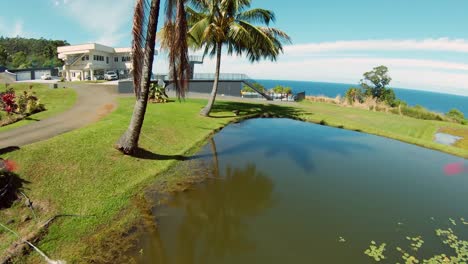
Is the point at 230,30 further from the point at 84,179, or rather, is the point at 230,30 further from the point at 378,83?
the point at 378,83

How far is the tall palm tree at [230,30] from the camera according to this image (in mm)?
19828

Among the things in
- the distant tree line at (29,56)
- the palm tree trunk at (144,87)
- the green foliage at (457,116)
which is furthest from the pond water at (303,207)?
the distant tree line at (29,56)

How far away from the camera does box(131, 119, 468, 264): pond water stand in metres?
6.84

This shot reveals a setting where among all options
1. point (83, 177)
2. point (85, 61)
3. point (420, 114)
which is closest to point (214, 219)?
point (83, 177)

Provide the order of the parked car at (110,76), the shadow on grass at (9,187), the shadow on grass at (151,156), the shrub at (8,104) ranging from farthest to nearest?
the parked car at (110,76), the shrub at (8,104), the shadow on grass at (151,156), the shadow on grass at (9,187)

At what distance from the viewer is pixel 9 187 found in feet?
25.4

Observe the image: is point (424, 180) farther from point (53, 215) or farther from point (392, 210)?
point (53, 215)

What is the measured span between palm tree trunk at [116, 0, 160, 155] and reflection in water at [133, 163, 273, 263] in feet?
12.0

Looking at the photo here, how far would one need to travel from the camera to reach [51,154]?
10148 millimetres

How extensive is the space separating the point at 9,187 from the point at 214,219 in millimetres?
5681

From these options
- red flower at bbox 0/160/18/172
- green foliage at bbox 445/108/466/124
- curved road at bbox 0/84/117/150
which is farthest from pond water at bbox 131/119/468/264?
green foliage at bbox 445/108/466/124

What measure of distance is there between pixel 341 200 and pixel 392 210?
160cm

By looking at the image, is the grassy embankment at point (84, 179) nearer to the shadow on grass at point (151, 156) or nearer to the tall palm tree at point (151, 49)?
the shadow on grass at point (151, 156)

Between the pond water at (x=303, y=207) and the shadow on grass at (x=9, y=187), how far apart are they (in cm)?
377
